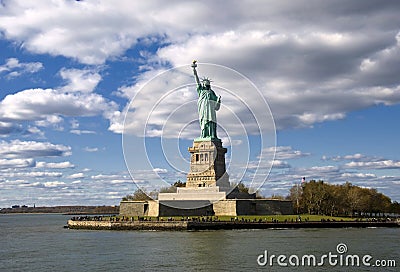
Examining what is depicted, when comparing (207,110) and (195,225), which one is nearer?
(195,225)

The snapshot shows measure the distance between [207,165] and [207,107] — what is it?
860cm

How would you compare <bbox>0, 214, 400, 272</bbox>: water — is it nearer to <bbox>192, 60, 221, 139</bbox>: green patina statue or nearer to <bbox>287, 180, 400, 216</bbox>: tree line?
<bbox>192, 60, 221, 139</bbox>: green patina statue

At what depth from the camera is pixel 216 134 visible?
75312 millimetres

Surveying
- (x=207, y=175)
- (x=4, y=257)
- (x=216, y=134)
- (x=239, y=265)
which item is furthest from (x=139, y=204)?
(x=239, y=265)

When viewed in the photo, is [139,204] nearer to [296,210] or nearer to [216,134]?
[216,134]

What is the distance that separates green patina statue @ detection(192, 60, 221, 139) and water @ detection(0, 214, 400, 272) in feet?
78.5

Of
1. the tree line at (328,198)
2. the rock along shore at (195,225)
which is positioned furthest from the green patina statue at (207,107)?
the tree line at (328,198)

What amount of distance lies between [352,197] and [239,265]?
6119 cm

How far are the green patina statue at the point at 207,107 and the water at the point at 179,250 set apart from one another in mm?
23938

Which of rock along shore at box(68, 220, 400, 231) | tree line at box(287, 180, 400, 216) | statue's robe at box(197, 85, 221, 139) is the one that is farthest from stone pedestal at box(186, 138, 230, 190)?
tree line at box(287, 180, 400, 216)

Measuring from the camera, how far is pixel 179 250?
38781 mm

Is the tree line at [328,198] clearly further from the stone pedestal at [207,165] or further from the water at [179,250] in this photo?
the water at [179,250]

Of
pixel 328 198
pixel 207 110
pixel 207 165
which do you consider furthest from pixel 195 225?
pixel 328 198

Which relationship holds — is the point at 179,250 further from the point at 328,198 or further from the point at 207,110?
the point at 328,198
